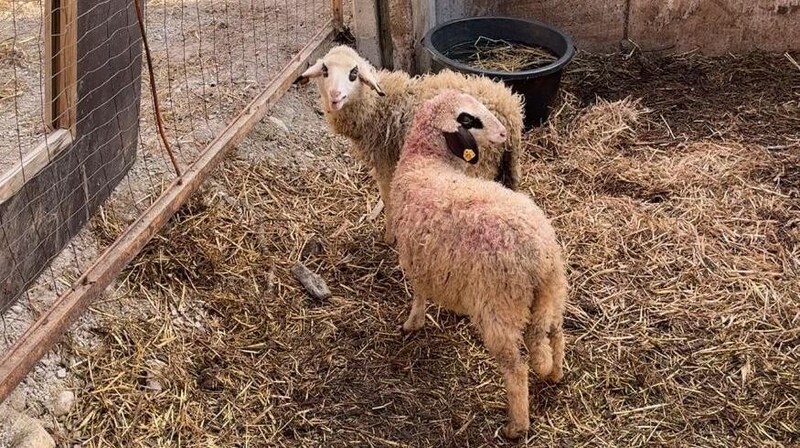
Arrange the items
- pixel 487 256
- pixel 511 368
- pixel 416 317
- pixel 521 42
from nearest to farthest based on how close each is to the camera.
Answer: pixel 487 256 < pixel 511 368 < pixel 416 317 < pixel 521 42

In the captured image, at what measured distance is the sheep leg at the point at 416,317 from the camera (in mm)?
3748

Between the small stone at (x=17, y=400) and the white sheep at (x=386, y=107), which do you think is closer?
the small stone at (x=17, y=400)

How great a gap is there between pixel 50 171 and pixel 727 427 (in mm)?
3049

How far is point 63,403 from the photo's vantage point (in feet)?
10.7

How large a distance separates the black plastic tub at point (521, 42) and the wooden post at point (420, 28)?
0.22m

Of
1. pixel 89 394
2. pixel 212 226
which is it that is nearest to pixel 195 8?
pixel 212 226

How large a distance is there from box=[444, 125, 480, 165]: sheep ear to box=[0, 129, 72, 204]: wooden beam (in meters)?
1.70

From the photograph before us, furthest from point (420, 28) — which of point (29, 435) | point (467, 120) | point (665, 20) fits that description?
point (29, 435)

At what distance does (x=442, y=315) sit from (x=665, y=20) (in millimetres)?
3565

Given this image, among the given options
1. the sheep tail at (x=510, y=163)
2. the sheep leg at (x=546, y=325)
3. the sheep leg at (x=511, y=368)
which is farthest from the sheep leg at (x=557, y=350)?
the sheep tail at (x=510, y=163)

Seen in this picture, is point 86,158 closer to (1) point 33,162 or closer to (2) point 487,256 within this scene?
(1) point 33,162

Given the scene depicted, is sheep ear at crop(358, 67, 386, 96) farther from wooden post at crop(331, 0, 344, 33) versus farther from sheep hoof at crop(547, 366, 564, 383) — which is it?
wooden post at crop(331, 0, 344, 33)

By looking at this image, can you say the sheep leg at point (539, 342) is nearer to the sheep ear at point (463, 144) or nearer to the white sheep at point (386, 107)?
the sheep ear at point (463, 144)

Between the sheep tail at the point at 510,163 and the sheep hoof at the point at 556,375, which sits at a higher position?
the sheep tail at the point at 510,163
